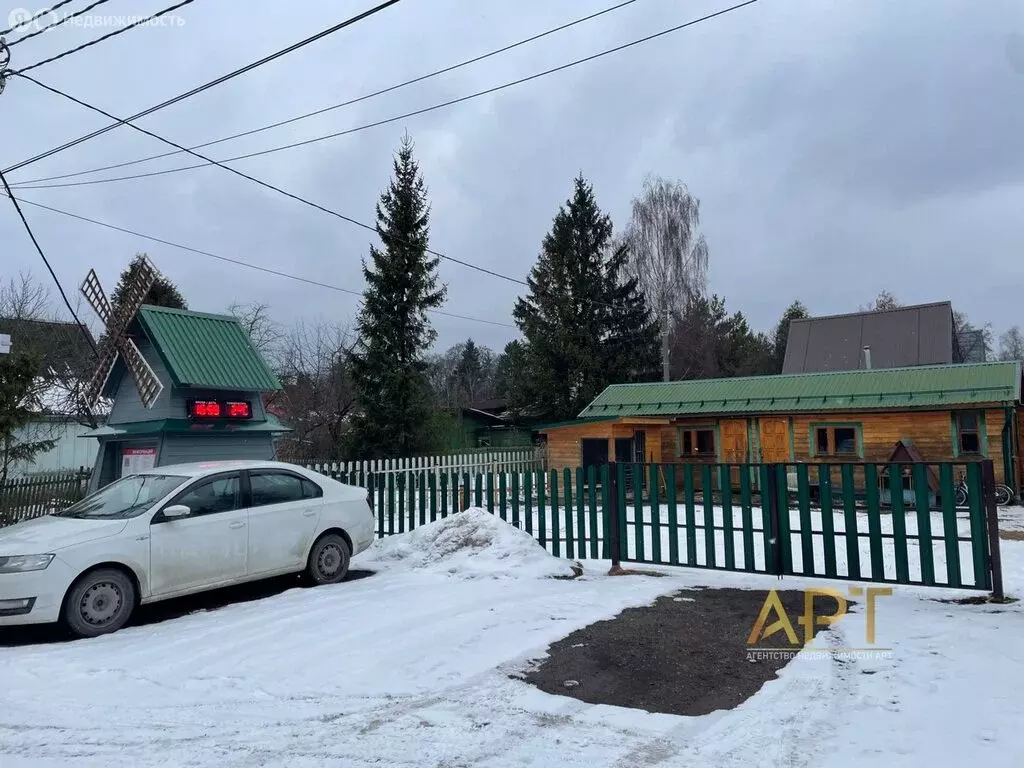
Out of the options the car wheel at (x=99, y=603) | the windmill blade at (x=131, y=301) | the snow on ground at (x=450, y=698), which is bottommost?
the snow on ground at (x=450, y=698)

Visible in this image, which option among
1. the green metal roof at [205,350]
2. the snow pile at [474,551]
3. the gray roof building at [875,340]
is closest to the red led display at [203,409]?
the green metal roof at [205,350]

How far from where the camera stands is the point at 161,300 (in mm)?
32031

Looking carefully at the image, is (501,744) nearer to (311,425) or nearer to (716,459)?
(716,459)

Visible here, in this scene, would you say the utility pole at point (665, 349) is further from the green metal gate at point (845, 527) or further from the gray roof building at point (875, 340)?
the green metal gate at point (845, 527)

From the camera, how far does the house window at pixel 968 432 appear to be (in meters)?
19.4

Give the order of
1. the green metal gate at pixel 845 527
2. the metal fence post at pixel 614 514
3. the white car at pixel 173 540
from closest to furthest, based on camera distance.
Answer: the white car at pixel 173 540 < the green metal gate at pixel 845 527 < the metal fence post at pixel 614 514

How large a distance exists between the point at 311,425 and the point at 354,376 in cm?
307

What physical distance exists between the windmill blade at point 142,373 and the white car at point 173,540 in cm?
636

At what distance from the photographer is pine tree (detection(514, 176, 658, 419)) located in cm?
3478

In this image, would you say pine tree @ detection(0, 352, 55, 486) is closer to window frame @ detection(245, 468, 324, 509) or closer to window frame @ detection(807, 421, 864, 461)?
window frame @ detection(245, 468, 324, 509)

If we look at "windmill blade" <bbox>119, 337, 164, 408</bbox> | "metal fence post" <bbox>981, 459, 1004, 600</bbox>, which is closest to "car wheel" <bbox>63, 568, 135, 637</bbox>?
"windmill blade" <bbox>119, 337, 164, 408</bbox>

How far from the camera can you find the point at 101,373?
15.9 m

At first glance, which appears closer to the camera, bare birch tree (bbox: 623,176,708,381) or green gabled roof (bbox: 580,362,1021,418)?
green gabled roof (bbox: 580,362,1021,418)

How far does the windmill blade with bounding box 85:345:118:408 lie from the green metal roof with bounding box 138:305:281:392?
1455 millimetres
